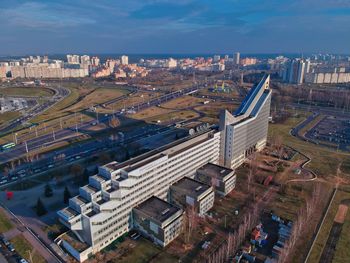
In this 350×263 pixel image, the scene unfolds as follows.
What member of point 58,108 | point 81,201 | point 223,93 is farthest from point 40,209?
point 223,93

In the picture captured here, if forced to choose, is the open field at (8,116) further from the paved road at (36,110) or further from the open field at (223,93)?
the open field at (223,93)

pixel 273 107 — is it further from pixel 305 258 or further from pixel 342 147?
pixel 305 258

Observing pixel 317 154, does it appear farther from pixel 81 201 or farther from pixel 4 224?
pixel 4 224

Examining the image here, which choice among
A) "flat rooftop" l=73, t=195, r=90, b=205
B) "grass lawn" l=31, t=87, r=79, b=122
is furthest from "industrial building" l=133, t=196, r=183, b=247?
"grass lawn" l=31, t=87, r=79, b=122

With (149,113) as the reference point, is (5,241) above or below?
below

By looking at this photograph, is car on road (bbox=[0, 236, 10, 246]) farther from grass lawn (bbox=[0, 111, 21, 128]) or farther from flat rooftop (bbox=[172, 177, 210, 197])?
grass lawn (bbox=[0, 111, 21, 128])

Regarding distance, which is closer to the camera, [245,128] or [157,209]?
[157,209]
